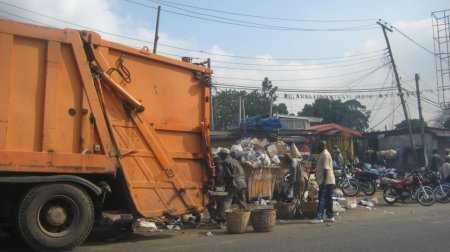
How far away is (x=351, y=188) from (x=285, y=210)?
18.5 ft

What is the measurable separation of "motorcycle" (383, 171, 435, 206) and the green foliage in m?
31.6

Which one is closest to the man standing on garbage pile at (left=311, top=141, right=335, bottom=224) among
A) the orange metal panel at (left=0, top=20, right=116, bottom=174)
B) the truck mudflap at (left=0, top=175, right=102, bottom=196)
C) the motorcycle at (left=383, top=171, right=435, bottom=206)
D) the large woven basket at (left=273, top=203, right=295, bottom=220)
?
the large woven basket at (left=273, top=203, right=295, bottom=220)

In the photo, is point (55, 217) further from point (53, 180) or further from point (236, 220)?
point (236, 220)

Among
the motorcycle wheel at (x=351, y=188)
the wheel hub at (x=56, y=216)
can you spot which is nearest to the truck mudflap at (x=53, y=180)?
the wheel hub at (x=56, y=216)

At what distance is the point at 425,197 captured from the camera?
13648 mm

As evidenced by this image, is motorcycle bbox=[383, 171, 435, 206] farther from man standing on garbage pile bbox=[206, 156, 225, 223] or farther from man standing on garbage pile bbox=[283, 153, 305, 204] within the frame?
man standing on garbage pile bbox=[206, 156, 225, 223]

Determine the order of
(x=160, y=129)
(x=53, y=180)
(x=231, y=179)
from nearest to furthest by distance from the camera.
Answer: (x=53, y=180), (x=160, y=129), (x=231, y=179)

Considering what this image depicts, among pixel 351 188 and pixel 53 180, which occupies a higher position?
pixel 53 180

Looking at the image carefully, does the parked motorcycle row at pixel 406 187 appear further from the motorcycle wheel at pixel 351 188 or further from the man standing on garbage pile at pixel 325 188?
the man standing on garbage pile at pixel 325 188

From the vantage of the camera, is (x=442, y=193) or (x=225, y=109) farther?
(x=225, y=109)

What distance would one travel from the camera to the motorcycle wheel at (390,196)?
14156 mm

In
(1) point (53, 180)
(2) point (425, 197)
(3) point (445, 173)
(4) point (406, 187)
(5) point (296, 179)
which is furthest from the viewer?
(3) point (445, 173)

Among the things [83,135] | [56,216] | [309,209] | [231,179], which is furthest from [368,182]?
[56,216]

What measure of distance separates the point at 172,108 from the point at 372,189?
10004 millimetres
